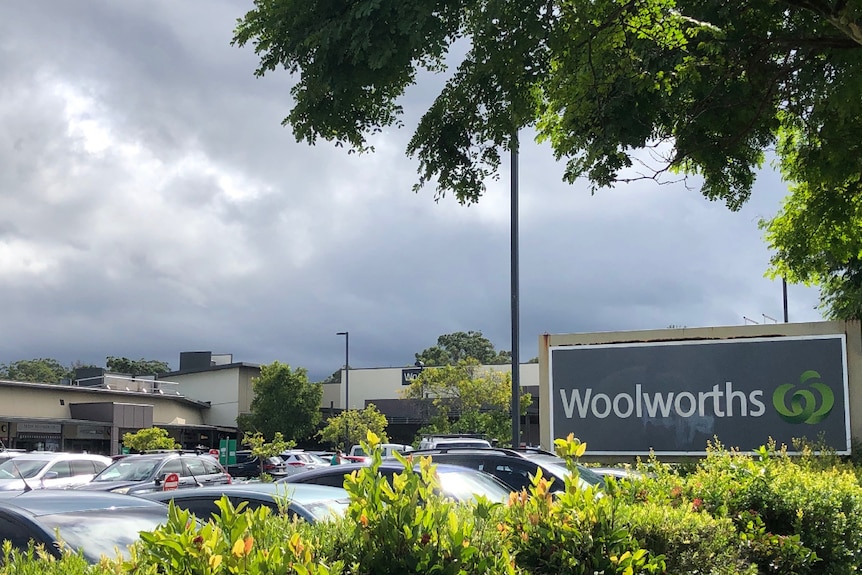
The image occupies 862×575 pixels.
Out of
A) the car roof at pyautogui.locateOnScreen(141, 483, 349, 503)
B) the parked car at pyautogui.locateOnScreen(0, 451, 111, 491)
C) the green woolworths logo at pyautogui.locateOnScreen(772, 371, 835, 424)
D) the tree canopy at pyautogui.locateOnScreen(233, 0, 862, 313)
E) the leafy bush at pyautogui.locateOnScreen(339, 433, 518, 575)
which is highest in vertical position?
the tree canopy at pyautogui.locateOnScreen(233, 0, 862, 313)

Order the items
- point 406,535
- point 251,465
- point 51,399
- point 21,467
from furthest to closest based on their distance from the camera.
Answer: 1. point 51,399
2. point 251,465
3. point 21,467
4. point 406,535

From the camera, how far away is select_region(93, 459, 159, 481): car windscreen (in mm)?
17938

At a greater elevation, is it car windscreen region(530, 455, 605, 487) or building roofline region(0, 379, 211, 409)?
building roofline region(0, 379, 211, 409)

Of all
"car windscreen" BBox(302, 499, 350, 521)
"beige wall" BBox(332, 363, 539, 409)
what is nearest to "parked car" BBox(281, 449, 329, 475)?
"beige wall" BBox(332, 363, 539, 409)

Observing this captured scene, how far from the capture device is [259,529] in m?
3.46

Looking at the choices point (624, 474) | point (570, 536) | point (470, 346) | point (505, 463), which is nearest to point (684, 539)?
point (570, 536)

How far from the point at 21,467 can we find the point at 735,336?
16.0 meters

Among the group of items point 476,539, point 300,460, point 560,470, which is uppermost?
point 476,539

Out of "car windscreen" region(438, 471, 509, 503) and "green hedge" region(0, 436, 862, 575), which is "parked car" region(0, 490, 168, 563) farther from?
"car windscreen" region(438, 471, 509, 503)

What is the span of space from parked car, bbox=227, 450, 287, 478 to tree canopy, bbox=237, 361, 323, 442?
15766 mm

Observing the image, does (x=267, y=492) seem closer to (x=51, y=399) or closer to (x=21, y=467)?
(x=21, y=467)

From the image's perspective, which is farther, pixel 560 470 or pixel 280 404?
pixel 280 404

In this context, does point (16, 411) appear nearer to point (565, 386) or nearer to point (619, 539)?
point (565, 386)

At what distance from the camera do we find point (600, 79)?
8766 millimetres
